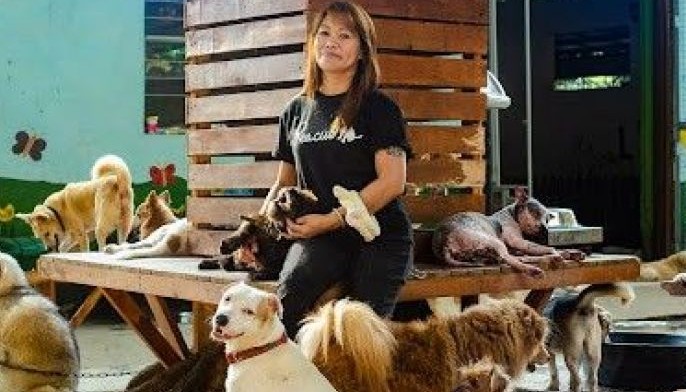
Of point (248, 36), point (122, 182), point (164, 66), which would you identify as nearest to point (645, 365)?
point (248, 36)

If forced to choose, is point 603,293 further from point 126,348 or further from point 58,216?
point 58,216

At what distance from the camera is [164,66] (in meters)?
10.5

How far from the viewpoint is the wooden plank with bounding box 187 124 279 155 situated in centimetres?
640

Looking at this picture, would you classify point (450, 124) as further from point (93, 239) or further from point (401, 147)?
point (93, 239)

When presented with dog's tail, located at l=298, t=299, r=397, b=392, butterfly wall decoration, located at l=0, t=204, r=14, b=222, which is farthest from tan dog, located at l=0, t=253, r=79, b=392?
butterfly wall decoration, located at l=0, t=204, r=14, b=222

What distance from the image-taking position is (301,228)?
5289mm

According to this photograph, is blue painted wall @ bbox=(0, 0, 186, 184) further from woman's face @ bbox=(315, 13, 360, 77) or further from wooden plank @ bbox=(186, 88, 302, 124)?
woman's face @ bbox=(315, 13, 360, 77)

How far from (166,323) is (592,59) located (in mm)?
11271

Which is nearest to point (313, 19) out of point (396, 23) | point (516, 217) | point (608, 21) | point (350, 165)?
point (396, 23)

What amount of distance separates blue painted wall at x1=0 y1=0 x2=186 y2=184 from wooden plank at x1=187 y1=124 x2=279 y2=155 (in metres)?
3.17

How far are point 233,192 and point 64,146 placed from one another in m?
3.60

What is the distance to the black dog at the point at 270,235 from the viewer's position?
211 inches

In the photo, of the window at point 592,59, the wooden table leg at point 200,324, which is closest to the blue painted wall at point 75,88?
the wooden table leg at point 200,324

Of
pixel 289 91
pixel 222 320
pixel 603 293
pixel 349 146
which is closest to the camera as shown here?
pixel 222 320
